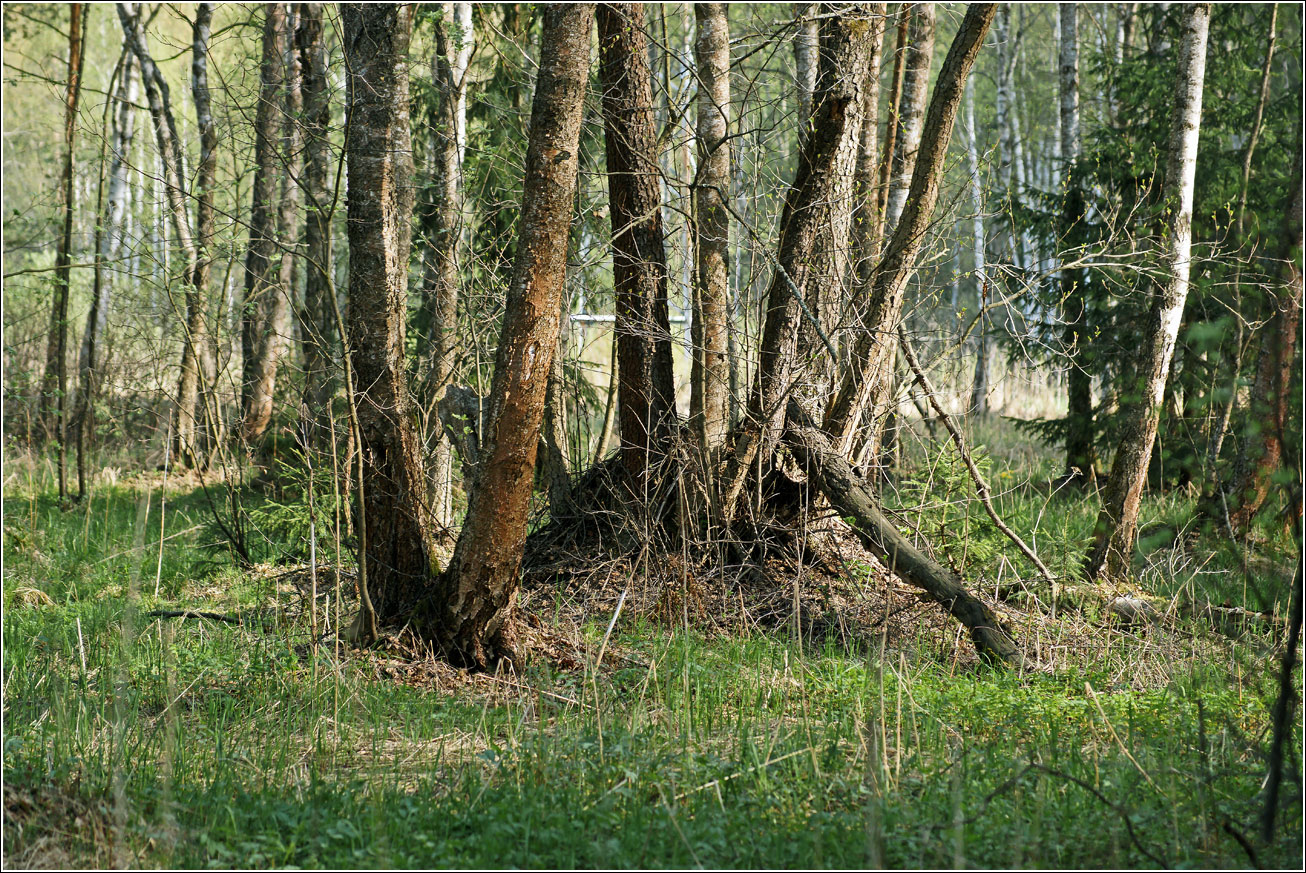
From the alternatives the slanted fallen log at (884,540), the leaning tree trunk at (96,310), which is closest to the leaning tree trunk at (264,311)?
the leaning tree trunk at (96,310)

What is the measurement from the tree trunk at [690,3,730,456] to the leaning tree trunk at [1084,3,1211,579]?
2863mm

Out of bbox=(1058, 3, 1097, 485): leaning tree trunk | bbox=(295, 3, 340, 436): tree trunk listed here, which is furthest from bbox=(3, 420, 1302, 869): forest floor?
bbox=(1058, 3, 1097, 485): leaning tree trunk

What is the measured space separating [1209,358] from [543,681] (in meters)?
7.53

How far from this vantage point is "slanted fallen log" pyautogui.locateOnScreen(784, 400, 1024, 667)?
17.7 feet

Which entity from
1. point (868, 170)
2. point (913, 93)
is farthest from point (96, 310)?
point (913, 93)

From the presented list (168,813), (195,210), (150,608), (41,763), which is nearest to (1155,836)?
(168,813)

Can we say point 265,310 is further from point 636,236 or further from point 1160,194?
point 1160,194

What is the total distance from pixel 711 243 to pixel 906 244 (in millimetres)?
1278

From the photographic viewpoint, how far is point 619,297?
21.5 ft

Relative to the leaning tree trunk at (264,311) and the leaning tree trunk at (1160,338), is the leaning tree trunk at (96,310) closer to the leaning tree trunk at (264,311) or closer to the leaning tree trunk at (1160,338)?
the leaning tree trunk at (264,311)

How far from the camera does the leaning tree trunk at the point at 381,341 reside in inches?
206

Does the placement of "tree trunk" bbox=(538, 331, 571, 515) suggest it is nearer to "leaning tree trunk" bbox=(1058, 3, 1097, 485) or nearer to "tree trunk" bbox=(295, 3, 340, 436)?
"tree trunk" bbox=(295, 3, 340, 436)

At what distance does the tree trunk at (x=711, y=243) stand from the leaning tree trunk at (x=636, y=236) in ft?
0.76

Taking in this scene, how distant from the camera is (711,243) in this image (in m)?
6.68
